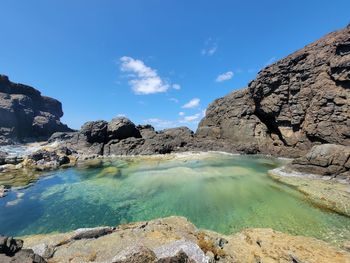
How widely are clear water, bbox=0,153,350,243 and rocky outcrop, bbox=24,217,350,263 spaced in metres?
3.20

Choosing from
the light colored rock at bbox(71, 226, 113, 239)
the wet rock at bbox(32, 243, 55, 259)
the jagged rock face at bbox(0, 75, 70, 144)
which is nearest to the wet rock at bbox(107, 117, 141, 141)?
the jagged rock face at bbox(0, 75, 70, 144)

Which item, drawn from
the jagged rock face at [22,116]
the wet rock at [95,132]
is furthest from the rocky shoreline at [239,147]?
the jagged rock face at [22,116]

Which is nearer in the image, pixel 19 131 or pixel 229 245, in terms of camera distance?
pixel 229 245

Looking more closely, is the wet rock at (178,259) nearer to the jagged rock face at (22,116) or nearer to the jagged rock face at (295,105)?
the jagged rock face at (295,105)

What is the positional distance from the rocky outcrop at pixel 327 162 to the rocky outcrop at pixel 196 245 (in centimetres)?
2044

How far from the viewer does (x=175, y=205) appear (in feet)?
71.0

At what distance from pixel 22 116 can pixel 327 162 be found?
127046 millimetres

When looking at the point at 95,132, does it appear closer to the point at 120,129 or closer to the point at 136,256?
the point at 120,129

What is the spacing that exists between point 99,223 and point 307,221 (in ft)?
54.5

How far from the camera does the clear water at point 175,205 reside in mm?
16875

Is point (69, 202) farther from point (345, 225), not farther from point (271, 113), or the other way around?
point (271, 113)

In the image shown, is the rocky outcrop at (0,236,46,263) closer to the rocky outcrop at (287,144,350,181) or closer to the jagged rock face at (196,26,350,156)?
the rocky outcrop at (287,144,350,181)

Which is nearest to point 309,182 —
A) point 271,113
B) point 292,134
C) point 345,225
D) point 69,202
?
point 345,225

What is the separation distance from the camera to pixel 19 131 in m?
108
